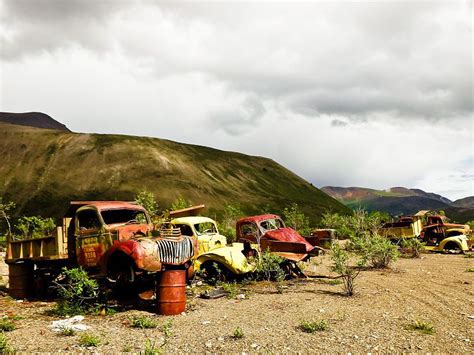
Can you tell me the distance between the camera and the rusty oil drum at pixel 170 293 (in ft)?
29.1

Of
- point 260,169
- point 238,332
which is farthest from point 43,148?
point 238,332

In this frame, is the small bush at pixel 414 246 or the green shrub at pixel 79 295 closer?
the green shrub at pixel 79 295

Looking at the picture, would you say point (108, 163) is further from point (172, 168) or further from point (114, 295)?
point (114, 295)

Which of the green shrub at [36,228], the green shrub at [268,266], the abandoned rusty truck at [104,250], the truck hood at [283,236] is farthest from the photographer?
the green shrub at [36,228]

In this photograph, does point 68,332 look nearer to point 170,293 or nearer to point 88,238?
point 170,293

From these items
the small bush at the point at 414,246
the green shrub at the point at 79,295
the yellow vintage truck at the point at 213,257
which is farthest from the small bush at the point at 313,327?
the small bush at the point at 414,246

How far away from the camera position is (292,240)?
49.1 feet

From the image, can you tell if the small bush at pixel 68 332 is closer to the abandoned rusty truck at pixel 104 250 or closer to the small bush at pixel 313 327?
the abandoned rusty truck at pixel 104 250

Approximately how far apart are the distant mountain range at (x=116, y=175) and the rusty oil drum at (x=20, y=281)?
71.3 metres

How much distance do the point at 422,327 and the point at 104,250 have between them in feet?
24.0

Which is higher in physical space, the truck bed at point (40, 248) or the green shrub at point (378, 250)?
the truck bed at point (40, 248)

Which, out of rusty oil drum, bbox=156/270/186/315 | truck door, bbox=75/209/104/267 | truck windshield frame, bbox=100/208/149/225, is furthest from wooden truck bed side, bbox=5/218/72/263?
rusty oil drum, bbox=156/270/186/315

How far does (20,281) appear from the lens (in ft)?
37.9

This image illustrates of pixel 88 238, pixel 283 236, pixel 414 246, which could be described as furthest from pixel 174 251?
pixel 414 246
